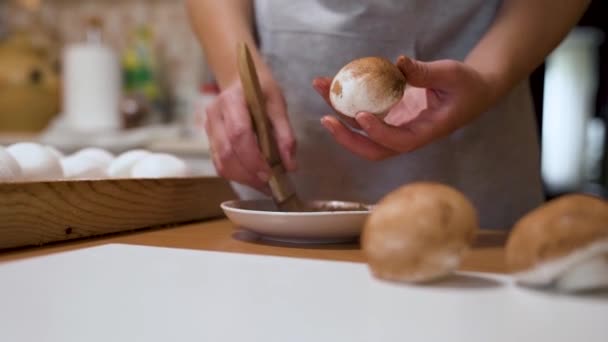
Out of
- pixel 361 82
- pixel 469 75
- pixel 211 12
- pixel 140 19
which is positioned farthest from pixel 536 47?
pixel 140 19

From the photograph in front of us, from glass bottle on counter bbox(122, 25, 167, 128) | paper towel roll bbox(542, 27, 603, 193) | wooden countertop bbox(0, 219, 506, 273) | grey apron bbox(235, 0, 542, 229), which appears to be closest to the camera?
wooden countertop bbox(0, 219, 506, 273)

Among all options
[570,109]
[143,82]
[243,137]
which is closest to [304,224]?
Result: [243,137]

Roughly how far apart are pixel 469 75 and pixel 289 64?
374mm

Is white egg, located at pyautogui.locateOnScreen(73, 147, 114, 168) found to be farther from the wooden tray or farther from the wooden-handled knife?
the wooden-handled knife

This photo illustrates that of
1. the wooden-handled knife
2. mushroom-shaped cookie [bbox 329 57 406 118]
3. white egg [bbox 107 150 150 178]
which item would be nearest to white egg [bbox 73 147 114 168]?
white egg [bbox 107 150 150 178]

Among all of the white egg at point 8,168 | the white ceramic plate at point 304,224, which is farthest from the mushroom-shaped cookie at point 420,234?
the white egg at point 8,168

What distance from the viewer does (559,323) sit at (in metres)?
0.38

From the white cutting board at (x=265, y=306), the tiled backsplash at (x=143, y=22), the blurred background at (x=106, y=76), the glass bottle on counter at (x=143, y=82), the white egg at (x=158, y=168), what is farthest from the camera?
the tiled backsplash at (x=143, y=22)

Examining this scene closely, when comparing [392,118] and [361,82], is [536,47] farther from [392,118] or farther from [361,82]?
[361,82]

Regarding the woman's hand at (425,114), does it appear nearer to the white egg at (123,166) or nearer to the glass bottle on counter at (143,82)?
the white egg at (123,166)

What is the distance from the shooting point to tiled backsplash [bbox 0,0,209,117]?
251 centimetres

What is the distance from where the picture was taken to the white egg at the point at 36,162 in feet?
2.46

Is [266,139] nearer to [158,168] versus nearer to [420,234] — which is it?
[158,168]

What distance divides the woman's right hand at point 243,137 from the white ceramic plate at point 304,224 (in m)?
0.09
